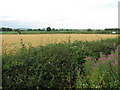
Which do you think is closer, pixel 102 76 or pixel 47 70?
pixel 102 76

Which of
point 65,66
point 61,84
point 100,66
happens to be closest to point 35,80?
point 61,84

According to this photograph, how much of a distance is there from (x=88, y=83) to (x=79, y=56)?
71.0 inches

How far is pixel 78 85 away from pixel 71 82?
61cm

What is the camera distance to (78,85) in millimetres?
5062

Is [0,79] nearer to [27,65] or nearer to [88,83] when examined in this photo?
[27,65]

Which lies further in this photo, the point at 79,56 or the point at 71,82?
the point at 79,56

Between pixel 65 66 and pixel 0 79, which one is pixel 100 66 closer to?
pixel 65 66

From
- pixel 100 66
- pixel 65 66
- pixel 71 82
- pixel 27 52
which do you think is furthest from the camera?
pixel 27 52

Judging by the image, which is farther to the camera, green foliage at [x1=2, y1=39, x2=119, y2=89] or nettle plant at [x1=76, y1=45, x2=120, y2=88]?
green foliage at [x1=2, y1=39, x2=119, y2=89]

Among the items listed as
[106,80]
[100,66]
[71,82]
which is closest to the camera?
[106,80]

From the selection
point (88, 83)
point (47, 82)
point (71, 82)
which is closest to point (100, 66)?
point (88, 83)

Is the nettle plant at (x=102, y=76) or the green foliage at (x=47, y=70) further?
the green foliage at (x=47, y=70)

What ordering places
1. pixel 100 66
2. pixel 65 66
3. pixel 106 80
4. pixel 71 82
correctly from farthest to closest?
pixel 65 66 → pixel 71 82 → pixel 100 66 → pixel 106 80

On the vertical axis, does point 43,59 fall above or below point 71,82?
above
